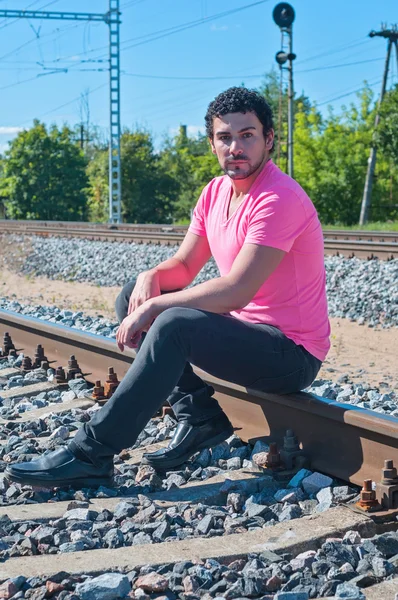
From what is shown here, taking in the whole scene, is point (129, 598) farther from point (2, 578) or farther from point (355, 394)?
point (355, 394)

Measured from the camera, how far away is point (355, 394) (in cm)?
499

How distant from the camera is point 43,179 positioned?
44.2 metres

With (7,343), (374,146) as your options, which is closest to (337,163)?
(374,146)

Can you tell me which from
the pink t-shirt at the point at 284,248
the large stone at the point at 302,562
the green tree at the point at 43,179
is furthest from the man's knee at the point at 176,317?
the green tree at the point at 43,179

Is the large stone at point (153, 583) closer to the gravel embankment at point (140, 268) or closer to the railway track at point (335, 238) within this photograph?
the gravel embankment at point (140, 268)

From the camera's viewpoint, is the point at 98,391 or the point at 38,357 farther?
the point at 38,357

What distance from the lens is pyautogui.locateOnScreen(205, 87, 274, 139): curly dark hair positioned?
3705 mm

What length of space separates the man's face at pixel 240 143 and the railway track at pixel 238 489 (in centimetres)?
102

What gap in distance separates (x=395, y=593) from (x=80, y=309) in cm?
835

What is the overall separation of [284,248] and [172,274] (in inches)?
29.6

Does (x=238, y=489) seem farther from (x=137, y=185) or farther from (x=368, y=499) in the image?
(x=137, y=185)

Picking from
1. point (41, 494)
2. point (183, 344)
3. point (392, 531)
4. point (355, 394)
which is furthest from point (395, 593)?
point (355, 394)

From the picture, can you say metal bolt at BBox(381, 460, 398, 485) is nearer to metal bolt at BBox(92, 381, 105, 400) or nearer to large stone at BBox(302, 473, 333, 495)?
large stone at BBox(302, 473, 333, 495)

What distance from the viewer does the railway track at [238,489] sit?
8.85ft
